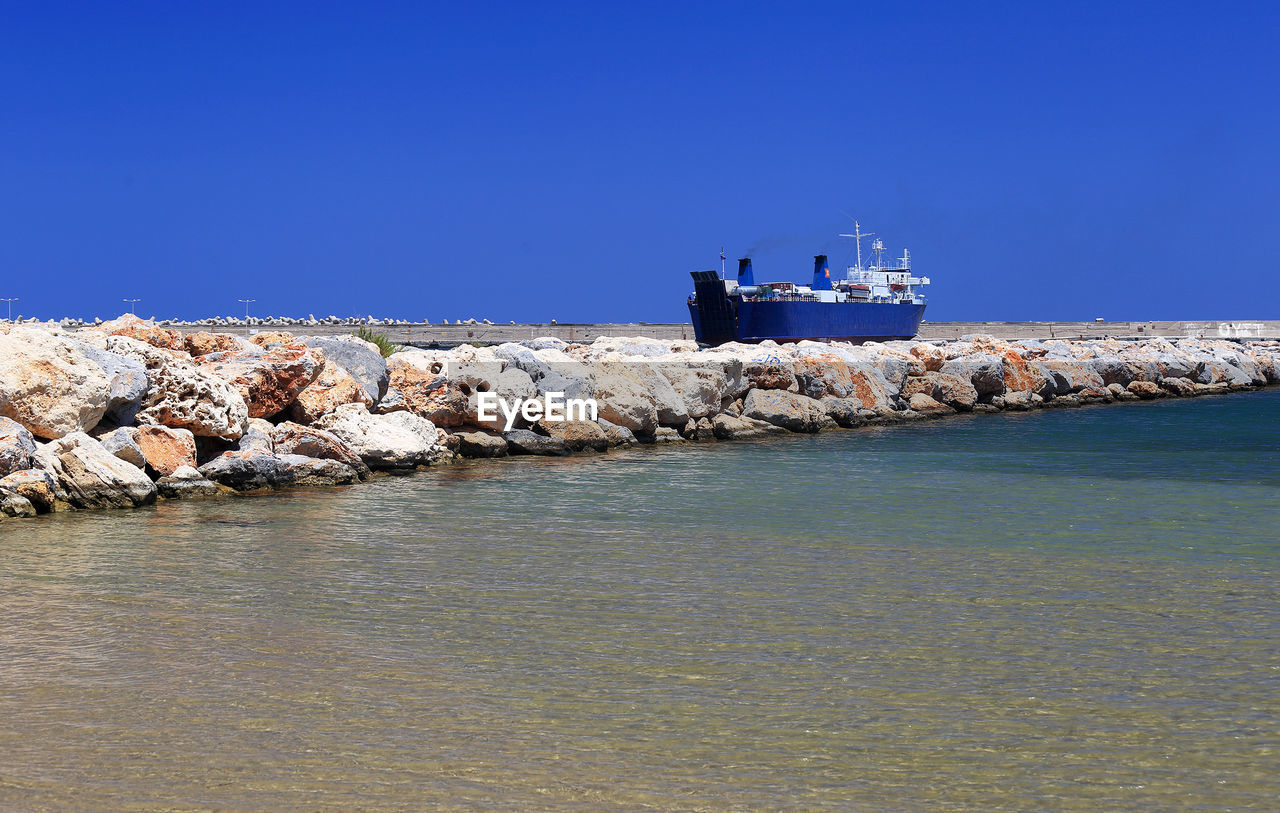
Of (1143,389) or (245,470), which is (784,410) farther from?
(1143,389)

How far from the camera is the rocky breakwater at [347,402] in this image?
Result: 902 cm

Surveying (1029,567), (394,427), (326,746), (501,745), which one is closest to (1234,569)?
(1029,567)

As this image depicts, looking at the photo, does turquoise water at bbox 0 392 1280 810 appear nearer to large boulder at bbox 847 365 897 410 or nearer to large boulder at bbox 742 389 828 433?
large boulder at bbox 742 389 828 433

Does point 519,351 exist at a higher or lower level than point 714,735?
higher

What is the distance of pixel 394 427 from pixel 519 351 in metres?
3.46

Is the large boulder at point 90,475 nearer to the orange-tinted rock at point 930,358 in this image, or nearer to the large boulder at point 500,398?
the large boulder at point 500,398

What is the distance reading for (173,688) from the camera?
4.38m

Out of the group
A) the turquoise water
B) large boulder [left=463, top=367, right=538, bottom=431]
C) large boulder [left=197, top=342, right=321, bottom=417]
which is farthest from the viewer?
large boulder [left=463, top=367, right=538, bottom=431]

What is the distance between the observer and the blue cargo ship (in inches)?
1914

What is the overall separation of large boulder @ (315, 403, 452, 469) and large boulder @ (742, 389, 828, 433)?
6085 millimetres

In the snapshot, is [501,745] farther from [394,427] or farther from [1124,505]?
[394,427]

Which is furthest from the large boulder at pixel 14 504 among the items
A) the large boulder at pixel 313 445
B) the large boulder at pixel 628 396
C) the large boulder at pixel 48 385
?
the large boulder at pixel 628 396

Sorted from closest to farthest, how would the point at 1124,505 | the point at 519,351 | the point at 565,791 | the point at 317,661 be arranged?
the point at 565,791, the point at 317,661, the point at 1124,505, the point at 519,351

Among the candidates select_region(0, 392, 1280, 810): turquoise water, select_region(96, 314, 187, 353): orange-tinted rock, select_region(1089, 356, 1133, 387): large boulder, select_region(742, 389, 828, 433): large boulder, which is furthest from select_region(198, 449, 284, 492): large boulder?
select_region(1089, 356, 1133, 387): large boulder
